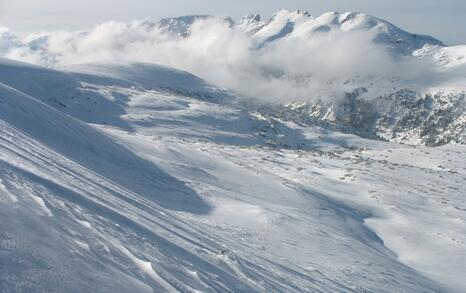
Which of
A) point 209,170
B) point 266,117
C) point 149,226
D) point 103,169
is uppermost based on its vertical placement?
point 149,226

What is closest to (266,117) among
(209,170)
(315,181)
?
(315,181)

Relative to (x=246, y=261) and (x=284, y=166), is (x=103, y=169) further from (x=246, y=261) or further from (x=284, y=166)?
(x=284, y=166)

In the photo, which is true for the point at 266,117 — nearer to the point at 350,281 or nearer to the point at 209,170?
the point at 209,170

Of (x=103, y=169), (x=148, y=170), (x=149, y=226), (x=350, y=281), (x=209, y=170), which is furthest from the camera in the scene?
(x=209, y=170)

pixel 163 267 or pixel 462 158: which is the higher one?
pixel 163 267

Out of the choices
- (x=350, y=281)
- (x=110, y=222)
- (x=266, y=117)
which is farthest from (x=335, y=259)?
(x=266, y=117)

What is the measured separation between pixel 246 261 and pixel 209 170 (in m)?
31.2

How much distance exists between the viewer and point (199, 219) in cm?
3133

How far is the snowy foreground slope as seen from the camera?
1295 cm

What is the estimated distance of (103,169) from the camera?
36.6m

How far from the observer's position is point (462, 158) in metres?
124

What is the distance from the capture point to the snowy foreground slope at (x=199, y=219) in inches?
510

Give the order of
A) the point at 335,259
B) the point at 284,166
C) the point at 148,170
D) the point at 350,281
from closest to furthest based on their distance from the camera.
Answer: the point at 350,281
the point at 335,259
the point at 148,170
the point at 284,166

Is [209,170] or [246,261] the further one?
[209,170]
